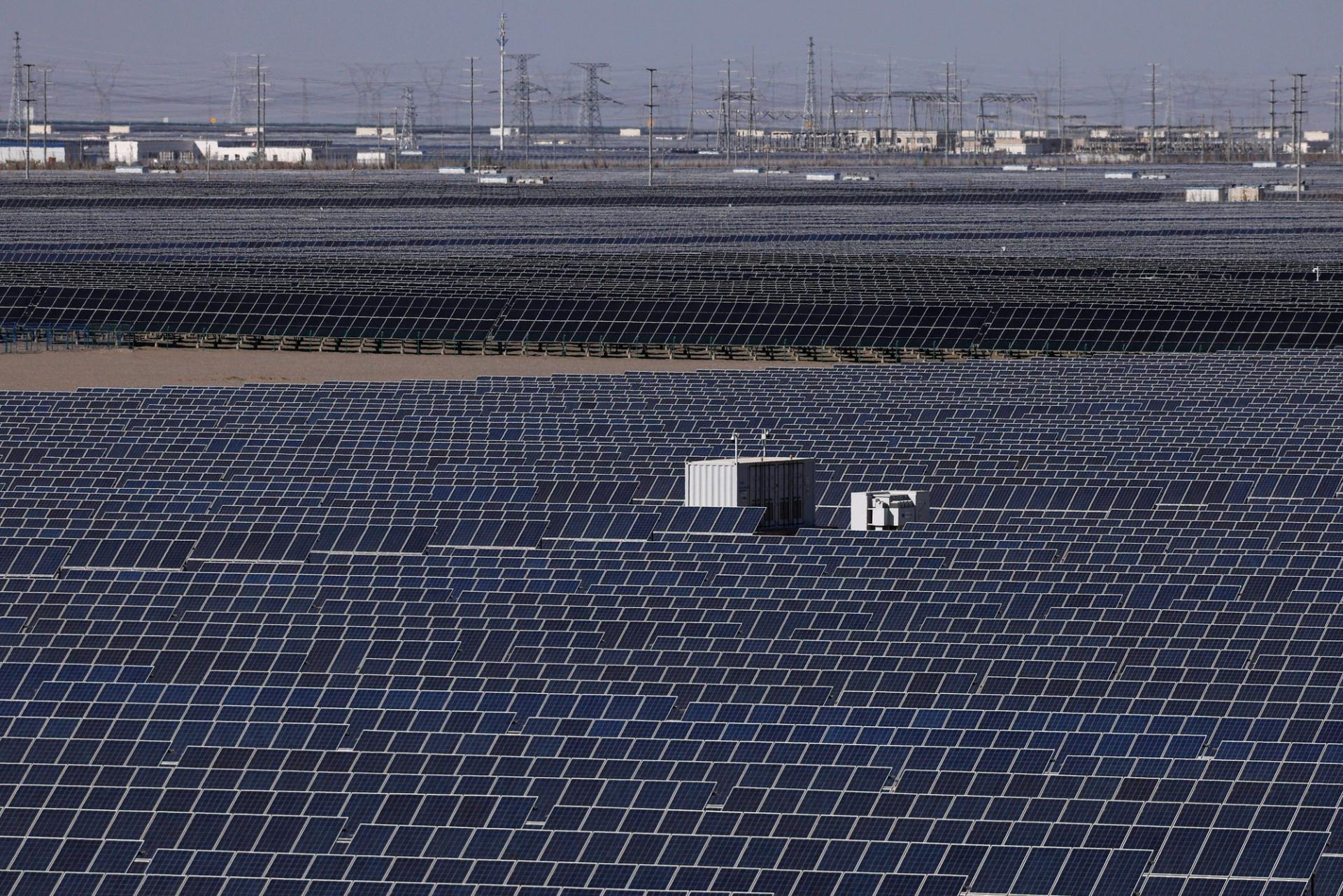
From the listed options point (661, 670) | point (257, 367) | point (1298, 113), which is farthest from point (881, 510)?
point (1298, 113)

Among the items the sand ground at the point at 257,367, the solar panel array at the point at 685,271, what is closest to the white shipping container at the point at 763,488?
the sand ground at the point at 257,367

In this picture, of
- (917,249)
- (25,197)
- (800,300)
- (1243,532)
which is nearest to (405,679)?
(1243,532)

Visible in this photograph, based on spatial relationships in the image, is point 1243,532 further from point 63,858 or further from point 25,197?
point 25,197

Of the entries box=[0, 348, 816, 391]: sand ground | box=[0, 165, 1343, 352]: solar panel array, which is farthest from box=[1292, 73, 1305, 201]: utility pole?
box=[0, 348, 816, 391]: sand ground

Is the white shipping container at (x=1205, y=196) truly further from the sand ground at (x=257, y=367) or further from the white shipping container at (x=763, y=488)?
the white shipping container at (x=763, y=488)

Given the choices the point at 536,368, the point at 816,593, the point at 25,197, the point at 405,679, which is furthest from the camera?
the point at 25,197
